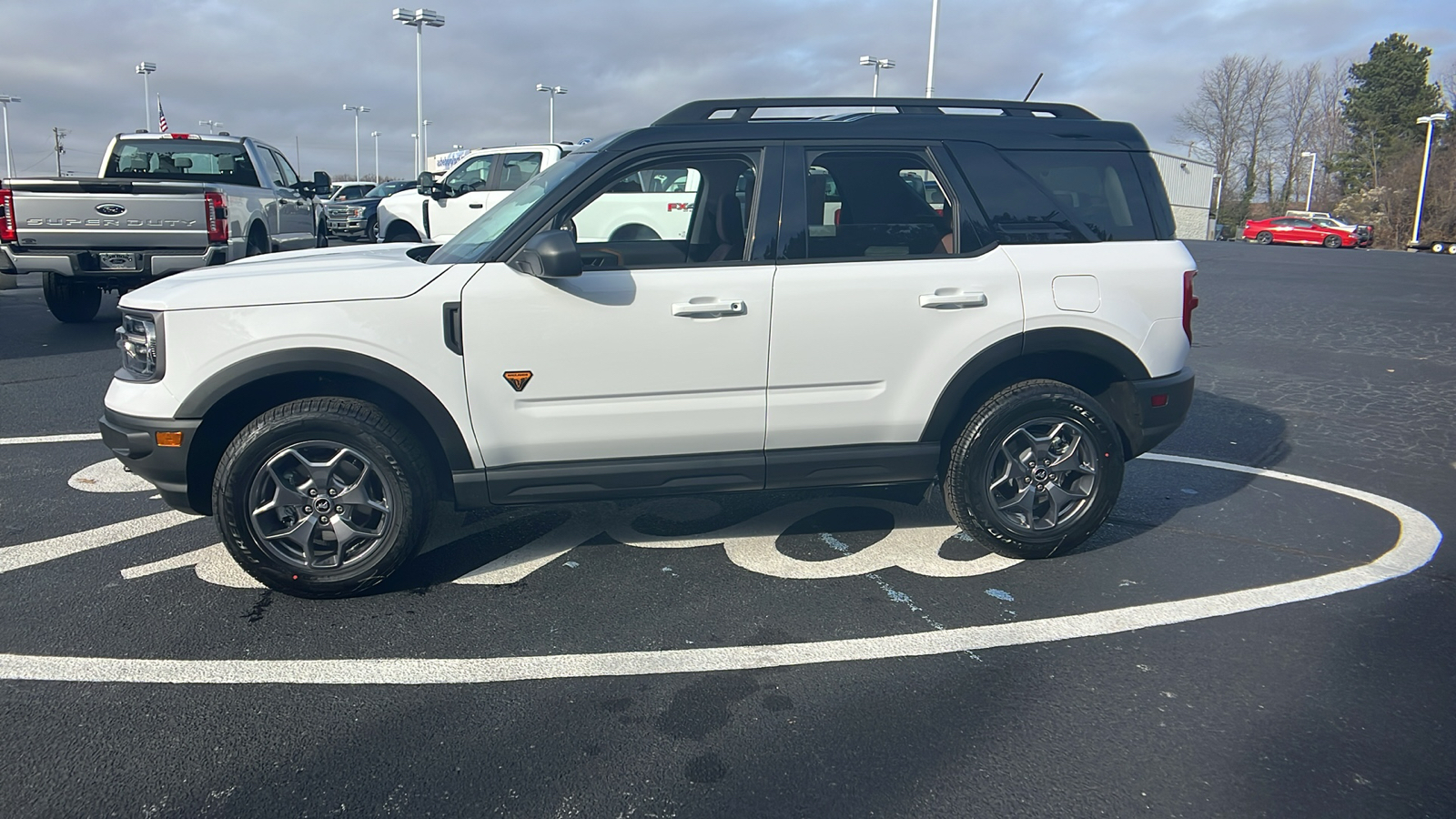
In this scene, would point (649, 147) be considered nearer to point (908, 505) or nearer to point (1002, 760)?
point (908, 505)

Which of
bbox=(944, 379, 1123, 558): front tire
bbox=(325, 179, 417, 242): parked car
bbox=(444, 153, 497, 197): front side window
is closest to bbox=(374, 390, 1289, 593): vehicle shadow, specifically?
bbox=(944, 379, 1123, 558): front tire

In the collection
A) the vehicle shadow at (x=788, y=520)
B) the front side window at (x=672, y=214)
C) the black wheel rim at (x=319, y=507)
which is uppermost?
the front side window at (x=672, y=214)

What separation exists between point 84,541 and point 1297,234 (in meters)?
52.8

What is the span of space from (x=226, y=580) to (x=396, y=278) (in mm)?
1424

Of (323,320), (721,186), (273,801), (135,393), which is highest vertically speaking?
(721,186)

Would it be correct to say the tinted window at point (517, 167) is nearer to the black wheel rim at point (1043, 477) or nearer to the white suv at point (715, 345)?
the white suv at point (715, 345)

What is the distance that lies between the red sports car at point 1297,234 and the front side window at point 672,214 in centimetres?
5025

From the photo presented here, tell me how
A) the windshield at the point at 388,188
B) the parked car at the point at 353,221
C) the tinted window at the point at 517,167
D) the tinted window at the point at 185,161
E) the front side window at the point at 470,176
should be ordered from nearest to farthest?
the tinted window at the point at 185,161
the tinted window at the point at 517,167
the front side window at the point at 470,176
the parked car at the point at 353,221
the windshield at the point at 388,188

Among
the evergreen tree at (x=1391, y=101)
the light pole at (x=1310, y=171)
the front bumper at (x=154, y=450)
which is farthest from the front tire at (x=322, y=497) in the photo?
the light pole at (x=1310, y=171)

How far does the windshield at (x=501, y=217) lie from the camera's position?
3.89 m

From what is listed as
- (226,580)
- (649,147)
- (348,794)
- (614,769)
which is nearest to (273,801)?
(348,794)

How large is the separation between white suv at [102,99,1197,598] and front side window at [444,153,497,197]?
1173 centimetres

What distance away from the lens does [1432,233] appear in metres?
52.1

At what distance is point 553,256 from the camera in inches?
139
